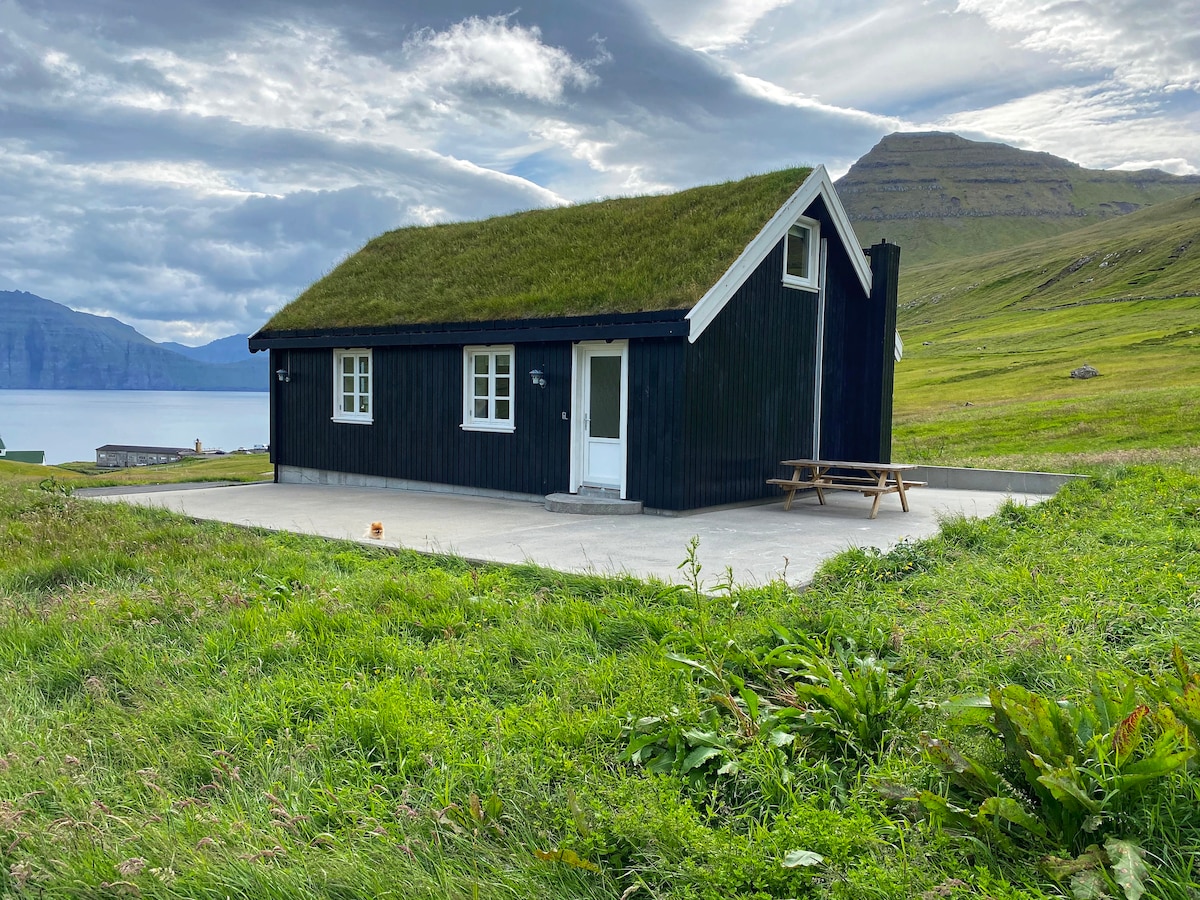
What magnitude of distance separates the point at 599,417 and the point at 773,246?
359 centimetres

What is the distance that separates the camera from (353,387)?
15.5 metres

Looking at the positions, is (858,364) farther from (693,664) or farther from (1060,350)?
(1060,350)

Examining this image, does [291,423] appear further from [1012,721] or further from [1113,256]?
[1113,256]

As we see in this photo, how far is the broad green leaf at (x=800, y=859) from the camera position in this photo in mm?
2528

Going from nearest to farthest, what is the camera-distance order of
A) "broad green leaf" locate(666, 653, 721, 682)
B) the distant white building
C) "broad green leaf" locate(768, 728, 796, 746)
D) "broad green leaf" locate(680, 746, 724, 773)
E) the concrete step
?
"broad green leaf" locate(680, 746, 724, 773) → "broad green leaf" locate(768, 728, 796, 746) → "broad green leaf" locate(666, 653, 721, 682) → the concrete step → the distant white building

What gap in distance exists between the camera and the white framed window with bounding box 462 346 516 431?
13219mm

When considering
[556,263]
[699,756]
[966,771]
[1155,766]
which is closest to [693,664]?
[699,756]

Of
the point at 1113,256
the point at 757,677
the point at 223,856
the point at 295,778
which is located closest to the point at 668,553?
the point at 757,677

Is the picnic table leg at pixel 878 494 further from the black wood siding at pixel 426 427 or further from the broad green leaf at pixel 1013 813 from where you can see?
the broad green leaf at pixel 1013 813

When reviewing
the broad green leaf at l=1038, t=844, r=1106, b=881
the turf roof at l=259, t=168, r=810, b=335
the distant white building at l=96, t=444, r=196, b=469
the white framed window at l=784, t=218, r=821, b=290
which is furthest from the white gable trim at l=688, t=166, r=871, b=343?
the distant white building at l=96, t=444, r=196, b=469

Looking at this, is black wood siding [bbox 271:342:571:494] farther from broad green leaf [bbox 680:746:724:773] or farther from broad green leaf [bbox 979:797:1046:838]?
broad green leaf [bbox 979:797:1046:838]

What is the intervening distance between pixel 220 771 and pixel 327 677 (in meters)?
1.06

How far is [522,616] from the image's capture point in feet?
17.4

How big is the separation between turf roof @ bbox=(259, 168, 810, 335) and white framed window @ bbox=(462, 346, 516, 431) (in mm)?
650
